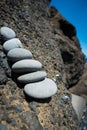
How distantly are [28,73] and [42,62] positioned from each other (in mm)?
625

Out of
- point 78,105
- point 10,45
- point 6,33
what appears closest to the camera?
point 10,45

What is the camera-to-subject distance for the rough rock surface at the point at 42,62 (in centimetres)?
215

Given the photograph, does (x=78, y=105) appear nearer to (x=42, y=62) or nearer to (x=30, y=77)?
(x=42, y=62)

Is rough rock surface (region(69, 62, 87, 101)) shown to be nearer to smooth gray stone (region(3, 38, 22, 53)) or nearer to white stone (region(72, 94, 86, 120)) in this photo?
white stone (region(72, 94, 86, 120))

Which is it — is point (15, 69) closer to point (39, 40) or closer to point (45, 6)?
point (39, 40)

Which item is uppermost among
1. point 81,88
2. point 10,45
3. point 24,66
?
point 10,45

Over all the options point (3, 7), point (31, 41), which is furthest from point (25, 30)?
point (3, 7)

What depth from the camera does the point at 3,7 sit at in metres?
3.12

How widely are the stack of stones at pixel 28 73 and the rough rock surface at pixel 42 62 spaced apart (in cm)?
9

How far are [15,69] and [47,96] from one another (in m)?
0.45

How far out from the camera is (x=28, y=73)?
7.88ft

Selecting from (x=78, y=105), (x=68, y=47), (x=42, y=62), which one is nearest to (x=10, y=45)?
(x=42, y=62)

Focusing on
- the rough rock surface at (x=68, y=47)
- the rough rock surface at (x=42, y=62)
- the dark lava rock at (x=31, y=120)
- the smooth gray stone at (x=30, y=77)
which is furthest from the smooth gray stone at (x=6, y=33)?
the rough rock surface at (x=68, y=47)

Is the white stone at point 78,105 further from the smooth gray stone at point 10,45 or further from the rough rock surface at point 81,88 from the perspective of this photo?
the smooth gray stone at point 10,45
